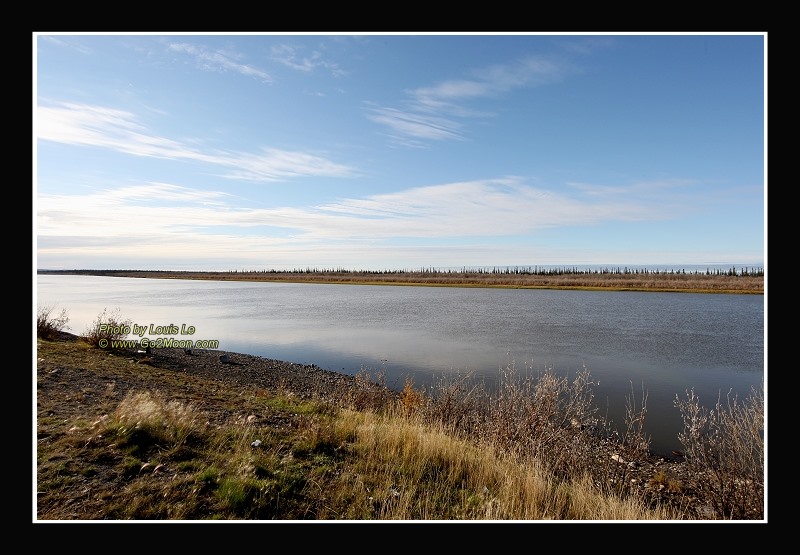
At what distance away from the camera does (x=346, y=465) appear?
5879mm

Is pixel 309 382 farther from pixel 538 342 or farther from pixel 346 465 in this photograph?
pixel 538 342

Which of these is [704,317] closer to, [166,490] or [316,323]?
[316,323]

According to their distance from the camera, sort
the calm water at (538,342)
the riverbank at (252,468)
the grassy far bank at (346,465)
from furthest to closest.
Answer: the calm water at (538,342), the grassy far bank at (346,465), the riverbank at (252,468)

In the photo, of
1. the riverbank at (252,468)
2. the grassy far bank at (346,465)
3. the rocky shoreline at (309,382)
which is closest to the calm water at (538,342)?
the rocky shoreline at (309,382)

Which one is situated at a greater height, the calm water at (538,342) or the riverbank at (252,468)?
the riverbank at (252,468)

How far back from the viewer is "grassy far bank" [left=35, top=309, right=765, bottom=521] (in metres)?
4.69

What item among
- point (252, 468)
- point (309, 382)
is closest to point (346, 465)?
point (252, 468)

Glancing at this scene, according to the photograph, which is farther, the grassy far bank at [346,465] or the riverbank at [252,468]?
the grassy far bank at [346,465]

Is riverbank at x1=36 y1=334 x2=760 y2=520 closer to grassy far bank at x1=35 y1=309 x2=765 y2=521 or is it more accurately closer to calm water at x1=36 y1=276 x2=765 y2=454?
grassy far bank at x1=35 y1=309 x2=765 y2=521

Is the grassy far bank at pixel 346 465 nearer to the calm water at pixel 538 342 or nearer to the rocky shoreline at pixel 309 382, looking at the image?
the rocky shoreline at pixel 309 382

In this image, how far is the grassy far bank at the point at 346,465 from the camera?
469 centimetres

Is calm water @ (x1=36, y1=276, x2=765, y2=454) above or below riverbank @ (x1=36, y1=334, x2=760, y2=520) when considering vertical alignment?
below

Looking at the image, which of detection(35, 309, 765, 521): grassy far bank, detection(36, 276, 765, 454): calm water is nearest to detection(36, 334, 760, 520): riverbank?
detection(35, 309, 765, 521): grassy far bank

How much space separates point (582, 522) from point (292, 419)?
559cm
